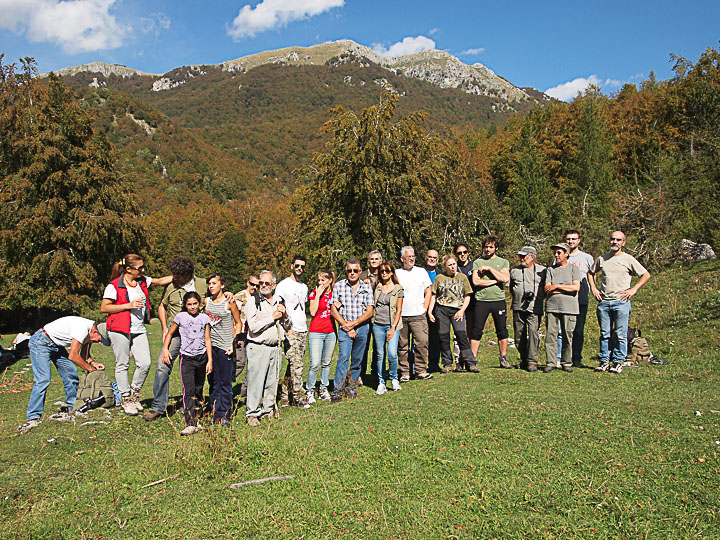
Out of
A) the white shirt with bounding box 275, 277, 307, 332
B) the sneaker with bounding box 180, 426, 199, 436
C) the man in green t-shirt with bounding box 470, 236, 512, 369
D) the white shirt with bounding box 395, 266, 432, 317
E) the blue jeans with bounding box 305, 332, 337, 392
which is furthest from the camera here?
the man in green t-shirt with bounding box 470, 236, 512, 369

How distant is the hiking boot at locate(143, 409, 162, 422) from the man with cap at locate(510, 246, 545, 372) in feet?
20.5

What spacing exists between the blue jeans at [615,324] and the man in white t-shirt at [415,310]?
3092 millimetres

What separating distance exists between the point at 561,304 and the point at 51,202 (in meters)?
29.7

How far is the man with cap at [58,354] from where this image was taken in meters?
6.91

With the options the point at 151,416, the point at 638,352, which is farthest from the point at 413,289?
the point at 151,416

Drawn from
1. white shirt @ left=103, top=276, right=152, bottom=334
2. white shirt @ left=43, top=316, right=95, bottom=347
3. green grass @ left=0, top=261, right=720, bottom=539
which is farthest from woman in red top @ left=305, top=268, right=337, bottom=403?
white shirt @ left=43, top=316, right=95, bottom=347

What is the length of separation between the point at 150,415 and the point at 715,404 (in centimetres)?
761

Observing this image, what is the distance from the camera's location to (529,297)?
8750mm

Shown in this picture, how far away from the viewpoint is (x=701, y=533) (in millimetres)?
3430

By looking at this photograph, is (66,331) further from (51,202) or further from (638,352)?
(51,202)

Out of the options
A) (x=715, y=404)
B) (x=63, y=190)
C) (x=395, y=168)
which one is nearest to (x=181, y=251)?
(x=63, y=190)

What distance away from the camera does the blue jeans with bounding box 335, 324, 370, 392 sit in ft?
26.3

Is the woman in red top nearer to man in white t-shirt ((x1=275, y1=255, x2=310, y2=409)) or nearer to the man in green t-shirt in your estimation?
man in white t-shirt ((x1=275, y1=255, x2=310, y2=409))

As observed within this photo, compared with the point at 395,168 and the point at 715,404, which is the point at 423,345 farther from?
the point at 395,168
